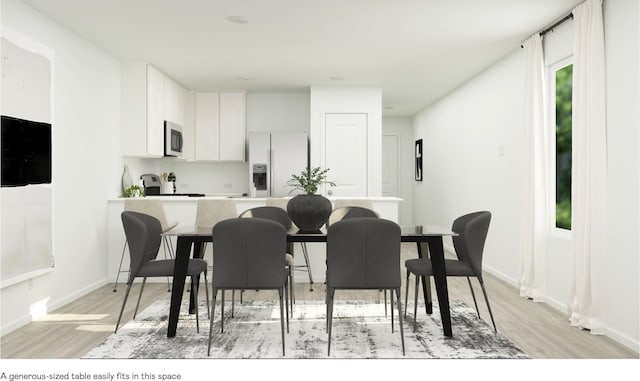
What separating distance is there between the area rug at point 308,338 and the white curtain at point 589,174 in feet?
2.50

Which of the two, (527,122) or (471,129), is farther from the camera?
(471,129)

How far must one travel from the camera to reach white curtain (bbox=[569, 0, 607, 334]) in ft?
12.1

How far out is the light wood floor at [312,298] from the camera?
3.26 m

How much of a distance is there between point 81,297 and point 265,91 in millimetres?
4129

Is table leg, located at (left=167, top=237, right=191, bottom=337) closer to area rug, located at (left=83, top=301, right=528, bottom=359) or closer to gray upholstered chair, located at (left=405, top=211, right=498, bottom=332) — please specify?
area rug, located at (left=83, top=301, right=528, bottom=359)

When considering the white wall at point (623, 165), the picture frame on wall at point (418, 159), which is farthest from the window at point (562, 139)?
the picture frame on wall at point (418, 159)

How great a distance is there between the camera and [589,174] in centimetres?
377

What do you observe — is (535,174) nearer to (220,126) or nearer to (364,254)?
(364,254)

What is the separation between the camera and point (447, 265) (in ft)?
12.3

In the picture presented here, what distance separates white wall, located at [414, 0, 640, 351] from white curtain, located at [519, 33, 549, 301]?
133 millimetres

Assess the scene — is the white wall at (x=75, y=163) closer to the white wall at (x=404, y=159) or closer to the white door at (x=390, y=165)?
the white door at (x=390, y=165)

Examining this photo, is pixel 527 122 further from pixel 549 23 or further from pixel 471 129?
pixel 471 129
